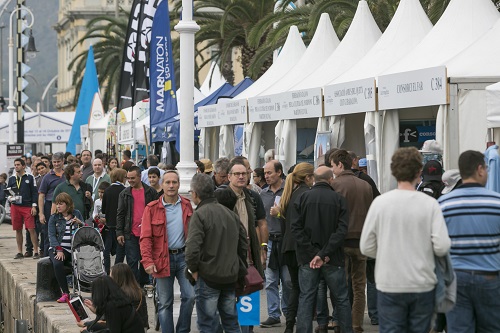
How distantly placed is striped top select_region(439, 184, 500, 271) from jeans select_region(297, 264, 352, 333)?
265 centimetres

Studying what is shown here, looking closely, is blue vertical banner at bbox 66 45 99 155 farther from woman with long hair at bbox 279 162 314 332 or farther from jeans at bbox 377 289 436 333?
jeans at bbox 377 289 436 333

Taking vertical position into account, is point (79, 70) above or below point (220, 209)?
above

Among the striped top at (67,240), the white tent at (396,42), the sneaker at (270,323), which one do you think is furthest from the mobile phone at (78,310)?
the white tent at (396,42)

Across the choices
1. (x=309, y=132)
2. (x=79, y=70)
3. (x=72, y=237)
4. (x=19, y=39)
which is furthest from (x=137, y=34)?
(x=79, y=70)

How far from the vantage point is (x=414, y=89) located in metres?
13.5

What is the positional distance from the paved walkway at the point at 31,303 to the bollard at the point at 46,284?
0.17m

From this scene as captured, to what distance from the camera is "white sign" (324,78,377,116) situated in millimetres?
14891

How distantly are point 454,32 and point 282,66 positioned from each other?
8.24 m

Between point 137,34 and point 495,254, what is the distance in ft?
55.6

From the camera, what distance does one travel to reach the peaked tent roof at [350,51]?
18.9 metres

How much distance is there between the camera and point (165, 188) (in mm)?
10359

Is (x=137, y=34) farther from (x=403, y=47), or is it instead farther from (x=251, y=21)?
(x=251, y=21)

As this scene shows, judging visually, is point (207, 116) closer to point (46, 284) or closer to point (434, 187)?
point (46, 284)

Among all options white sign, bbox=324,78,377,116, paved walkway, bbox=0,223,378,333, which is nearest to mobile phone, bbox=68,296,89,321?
paved walkway, bbox=0,223,378,333
